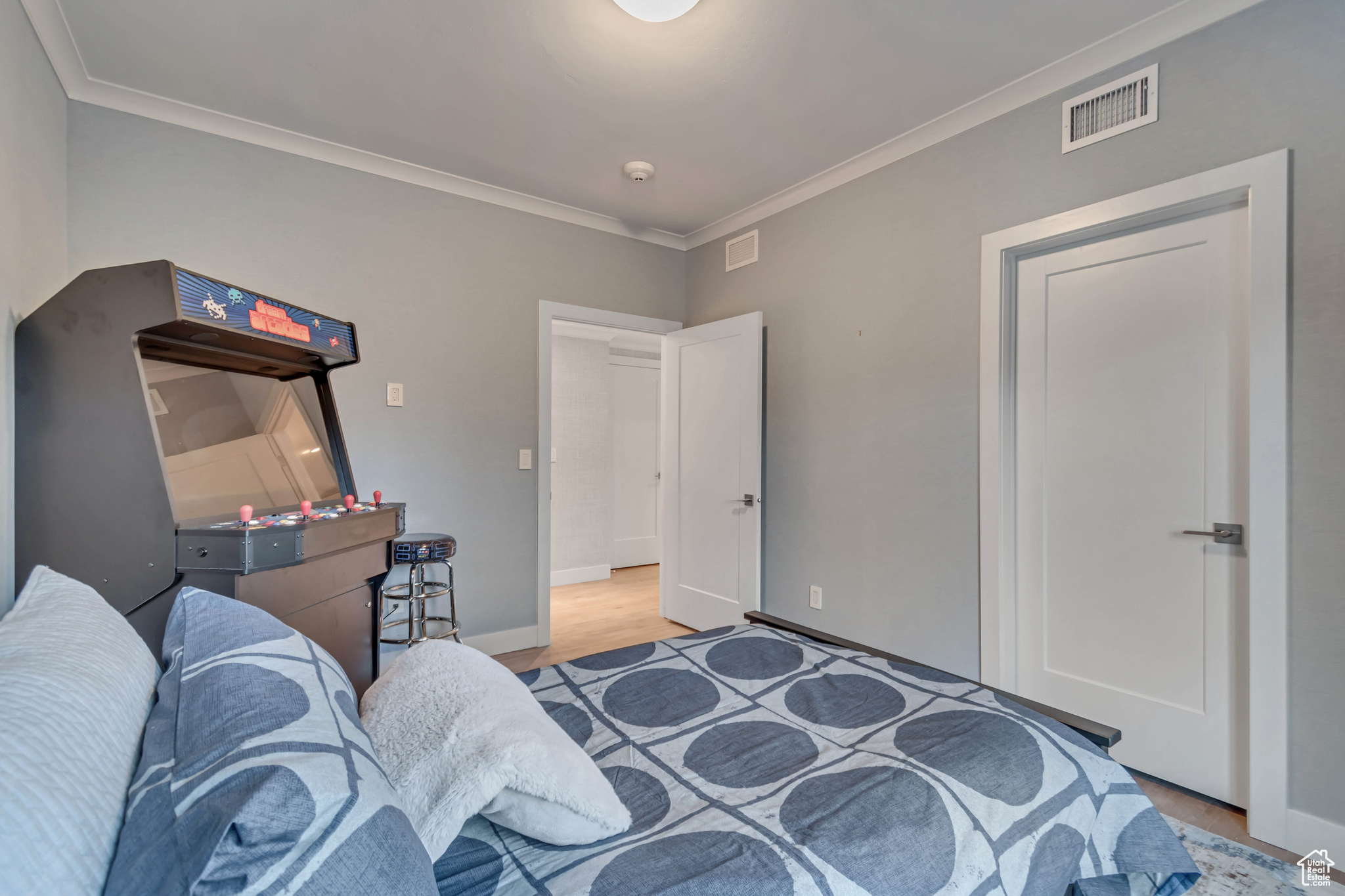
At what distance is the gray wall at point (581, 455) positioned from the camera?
5465 millimetres

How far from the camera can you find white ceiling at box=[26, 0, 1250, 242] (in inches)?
79.6

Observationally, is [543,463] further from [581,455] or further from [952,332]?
[952,332]

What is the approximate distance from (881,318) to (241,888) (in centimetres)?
303

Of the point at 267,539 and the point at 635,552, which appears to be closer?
the point at 267,539

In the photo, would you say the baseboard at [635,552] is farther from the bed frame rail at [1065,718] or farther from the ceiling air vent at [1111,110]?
the ceiling air vent at [1111,110]

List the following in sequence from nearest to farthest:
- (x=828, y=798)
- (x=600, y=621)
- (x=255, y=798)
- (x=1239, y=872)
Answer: (x=255, y=798) → (x=828, y=798) → (x=1239, y=872) → (x=600, y=621)

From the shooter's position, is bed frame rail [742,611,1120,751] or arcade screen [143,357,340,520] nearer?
bed frame rail [742,611,1120,751]

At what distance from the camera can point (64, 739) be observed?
58cm

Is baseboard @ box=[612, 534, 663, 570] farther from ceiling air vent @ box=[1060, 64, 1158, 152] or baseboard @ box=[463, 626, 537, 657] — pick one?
ceiling air vent @ box=[1060, 64, 1158, 152]

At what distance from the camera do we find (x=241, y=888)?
500mm

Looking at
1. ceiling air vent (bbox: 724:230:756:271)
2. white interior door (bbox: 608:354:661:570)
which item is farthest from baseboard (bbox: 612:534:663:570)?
ceiling air vent (bbox: 724:230:756:271)

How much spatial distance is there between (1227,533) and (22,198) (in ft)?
13.3

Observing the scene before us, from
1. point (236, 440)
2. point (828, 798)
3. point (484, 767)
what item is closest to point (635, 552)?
point (236, 440)

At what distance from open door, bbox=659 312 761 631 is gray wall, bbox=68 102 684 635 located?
0.70 meters
